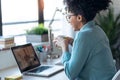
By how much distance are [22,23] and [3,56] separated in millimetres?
1744

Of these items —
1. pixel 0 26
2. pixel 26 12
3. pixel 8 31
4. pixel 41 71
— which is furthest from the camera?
pixel 26 12

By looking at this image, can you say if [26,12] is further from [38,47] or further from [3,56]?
[3,56]

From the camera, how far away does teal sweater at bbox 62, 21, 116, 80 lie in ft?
5.04

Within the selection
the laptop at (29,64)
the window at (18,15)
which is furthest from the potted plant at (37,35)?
the laptop at (29,64)

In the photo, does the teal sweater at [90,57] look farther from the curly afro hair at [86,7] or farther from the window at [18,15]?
the window at [18,15]

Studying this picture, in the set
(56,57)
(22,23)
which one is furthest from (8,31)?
(56,57)

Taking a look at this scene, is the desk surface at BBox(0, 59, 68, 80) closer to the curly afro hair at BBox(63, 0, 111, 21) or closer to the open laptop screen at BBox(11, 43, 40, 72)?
the open laptop screen at BBox(11, 43, 40, 72)

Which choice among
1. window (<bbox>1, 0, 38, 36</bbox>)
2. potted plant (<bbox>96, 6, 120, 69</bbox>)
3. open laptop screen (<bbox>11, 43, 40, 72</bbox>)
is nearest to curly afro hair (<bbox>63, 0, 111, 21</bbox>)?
open laptop screen (<bbox>11, 43, 40, 72</bbox>)

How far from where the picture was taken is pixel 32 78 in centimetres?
191

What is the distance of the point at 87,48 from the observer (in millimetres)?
1533

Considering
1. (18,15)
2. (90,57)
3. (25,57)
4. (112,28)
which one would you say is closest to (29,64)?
(25,57)

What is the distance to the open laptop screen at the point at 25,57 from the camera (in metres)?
2.08

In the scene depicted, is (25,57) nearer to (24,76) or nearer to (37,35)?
(24,76)

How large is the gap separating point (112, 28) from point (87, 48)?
8.51 feet
